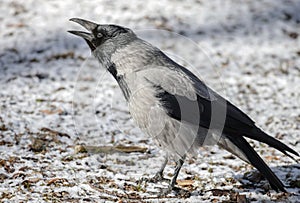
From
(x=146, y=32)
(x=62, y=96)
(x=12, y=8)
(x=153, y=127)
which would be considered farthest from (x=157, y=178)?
(x=12, y=8)

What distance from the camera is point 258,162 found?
4609 mm

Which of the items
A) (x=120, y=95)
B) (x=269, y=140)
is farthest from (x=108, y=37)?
(x=120, y=95)

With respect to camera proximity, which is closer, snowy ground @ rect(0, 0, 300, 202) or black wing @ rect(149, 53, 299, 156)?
black wing @ rect(149, 53, 299, 156)

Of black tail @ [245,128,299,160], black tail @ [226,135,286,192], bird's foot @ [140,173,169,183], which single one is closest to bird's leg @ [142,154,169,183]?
bird's foot @ [140,173,169,183]

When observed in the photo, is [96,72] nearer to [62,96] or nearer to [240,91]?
→ [62,96]

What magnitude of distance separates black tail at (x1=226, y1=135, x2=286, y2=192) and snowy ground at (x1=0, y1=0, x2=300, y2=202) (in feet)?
0.63

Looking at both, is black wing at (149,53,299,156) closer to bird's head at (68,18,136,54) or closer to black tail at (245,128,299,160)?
black tail at (245,128,299,160)

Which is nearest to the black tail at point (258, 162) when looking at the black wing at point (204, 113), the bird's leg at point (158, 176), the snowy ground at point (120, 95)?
the black wing at point (204, 113)

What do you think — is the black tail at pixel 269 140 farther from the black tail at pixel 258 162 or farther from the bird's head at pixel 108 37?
the bird's head at pixel 108 37

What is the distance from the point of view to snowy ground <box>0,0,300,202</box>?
4820mm

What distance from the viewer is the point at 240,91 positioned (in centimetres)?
766

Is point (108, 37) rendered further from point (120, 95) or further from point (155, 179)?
point (120, 95)

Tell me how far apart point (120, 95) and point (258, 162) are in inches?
126

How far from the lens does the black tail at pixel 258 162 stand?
14.7 ft
